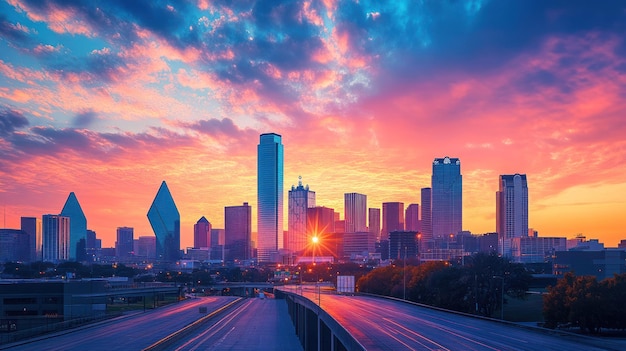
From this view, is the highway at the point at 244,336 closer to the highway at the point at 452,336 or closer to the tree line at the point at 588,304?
the highway at the point at 452,336

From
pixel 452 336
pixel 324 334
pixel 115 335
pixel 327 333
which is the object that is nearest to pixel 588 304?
pixel 452 336

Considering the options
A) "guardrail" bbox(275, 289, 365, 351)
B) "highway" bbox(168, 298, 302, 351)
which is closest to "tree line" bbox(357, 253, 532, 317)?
"guardrail" bbox(275, 289, 365, 351)

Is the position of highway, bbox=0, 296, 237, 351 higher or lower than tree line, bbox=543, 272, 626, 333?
lower

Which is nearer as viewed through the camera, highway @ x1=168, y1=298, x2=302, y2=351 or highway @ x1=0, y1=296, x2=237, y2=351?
highway @ x1=0, y1=296, x2=237, y2=351

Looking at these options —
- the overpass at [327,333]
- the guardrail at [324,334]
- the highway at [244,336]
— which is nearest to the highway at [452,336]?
the overpass at [327,333]

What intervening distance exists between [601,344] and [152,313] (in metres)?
121

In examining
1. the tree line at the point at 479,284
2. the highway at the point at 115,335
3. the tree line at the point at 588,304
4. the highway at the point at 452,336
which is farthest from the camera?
the tree line at the point at 479,284

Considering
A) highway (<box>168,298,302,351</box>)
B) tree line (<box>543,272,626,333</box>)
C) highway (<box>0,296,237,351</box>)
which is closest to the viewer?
tree line (<box>543,272,626,333</box>)

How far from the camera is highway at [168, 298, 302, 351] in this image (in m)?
82.0

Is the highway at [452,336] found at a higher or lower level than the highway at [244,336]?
higher

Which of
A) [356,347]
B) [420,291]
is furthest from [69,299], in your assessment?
[356,347]

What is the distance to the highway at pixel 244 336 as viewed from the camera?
8200 cm

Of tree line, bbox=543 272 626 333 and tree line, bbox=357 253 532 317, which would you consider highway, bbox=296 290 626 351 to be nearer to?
tree line, bbox=543 272 626 333

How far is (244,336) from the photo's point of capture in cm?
9469
